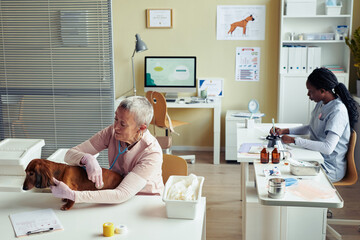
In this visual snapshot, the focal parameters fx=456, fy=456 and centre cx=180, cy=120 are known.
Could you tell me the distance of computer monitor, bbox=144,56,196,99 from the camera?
5320 millimetres

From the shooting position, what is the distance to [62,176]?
1966 millimetres

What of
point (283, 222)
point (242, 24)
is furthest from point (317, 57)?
point (283, 222)

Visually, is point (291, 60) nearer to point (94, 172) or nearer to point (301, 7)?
point (301, 7)

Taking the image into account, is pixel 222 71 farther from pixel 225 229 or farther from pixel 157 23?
pixel 225 229

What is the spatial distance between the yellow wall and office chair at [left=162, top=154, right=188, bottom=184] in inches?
123

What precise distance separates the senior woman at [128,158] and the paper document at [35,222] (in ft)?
0.33

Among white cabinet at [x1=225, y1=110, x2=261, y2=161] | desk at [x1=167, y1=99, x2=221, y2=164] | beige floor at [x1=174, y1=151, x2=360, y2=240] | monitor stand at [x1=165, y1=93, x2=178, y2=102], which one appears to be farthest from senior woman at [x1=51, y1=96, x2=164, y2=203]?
monitor stand at [x1=165, y1=93, x2=178, y2=102]

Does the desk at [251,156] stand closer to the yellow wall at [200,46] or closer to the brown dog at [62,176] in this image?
the brown dog at [62,176]

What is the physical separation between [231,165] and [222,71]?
3.80 ft

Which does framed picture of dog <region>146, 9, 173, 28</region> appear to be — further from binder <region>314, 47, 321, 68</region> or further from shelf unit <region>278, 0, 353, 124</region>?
binder <region>314, 47, 321, 68</region>

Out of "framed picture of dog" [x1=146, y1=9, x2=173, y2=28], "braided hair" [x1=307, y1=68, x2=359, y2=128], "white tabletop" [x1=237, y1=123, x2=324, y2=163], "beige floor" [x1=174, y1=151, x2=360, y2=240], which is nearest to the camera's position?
"white tabletop" [x1=237, y1=123, x2=324, y2=163]

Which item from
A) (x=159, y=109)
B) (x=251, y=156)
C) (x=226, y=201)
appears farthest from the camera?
(x=159, y=109)

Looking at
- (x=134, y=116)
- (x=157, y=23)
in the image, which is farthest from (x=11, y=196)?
(x=157, y=23)

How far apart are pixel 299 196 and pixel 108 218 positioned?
88cm
